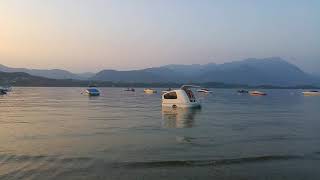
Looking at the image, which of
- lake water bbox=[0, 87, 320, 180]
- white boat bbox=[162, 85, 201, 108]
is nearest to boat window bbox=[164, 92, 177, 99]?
white boat bbox=[162, 85, 201, 108]

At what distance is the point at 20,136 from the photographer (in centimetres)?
2828

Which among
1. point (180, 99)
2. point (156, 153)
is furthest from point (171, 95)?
point (156, 153)

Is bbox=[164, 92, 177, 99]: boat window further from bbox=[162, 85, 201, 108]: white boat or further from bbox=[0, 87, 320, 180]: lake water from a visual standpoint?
bbox=[0, 87, 320, 180]: lake water

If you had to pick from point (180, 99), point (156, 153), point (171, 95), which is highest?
point (171, 95)

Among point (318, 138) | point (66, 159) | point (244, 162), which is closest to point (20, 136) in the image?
point (66, 159)

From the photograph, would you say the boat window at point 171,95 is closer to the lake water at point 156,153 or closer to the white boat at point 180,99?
the white boat at point 180,99

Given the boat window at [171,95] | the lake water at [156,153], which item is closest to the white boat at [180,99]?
the boat window at [171,95]

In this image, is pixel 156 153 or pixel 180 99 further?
pixel 180 99

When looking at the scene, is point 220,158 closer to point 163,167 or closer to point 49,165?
point 163,167

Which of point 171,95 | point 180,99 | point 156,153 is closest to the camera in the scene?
point 156,153

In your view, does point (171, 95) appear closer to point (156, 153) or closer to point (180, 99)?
point (180, 99)

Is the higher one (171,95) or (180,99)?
(171,95)

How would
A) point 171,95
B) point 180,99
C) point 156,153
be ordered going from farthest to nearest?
point 171,95, point 180,99, point 156,153

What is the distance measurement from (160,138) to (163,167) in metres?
9.70
